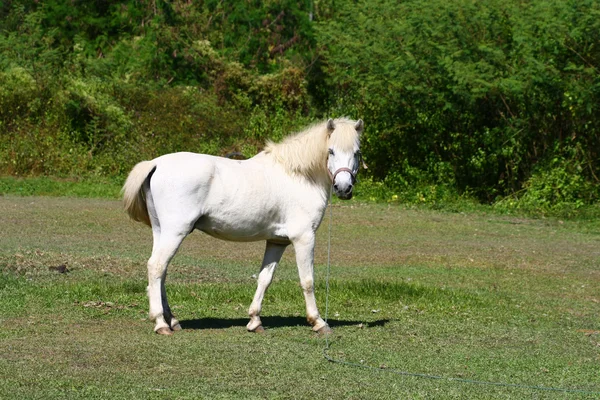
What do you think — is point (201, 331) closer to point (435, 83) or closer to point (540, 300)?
point (540, 300)

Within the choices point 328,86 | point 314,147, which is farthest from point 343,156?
point 328,86

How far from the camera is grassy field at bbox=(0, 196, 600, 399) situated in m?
7.21

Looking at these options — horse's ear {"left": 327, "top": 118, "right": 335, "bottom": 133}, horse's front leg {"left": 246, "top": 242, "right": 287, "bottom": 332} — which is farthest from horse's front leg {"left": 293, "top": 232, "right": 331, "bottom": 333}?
horse's ear {"left": 327, "top": 118, "right": 335, "bottom": 133}

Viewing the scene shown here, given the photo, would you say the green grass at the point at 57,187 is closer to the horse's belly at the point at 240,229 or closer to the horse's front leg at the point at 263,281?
the horse's front leg at the point at 263,281

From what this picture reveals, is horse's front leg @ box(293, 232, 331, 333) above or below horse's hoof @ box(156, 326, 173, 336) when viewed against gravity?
above

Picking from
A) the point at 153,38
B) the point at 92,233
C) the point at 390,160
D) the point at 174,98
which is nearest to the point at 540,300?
the point at 92,233

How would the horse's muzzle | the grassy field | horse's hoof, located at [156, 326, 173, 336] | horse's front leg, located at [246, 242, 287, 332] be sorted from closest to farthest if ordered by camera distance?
the grassy field, horse's hoof, located at [156, 326, 173, 336], the horse's muzzle, horse's front leg, located at [246, 242, 287, 332]

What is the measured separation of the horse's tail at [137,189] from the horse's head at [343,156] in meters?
1.67

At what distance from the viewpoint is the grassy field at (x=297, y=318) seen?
721cm

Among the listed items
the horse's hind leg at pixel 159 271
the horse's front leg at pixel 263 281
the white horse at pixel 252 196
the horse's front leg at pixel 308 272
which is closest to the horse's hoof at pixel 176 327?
the white horse at pixel 252 196

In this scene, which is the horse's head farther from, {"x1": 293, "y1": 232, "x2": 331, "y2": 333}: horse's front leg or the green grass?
the green grass

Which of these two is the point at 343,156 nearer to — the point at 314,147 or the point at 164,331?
the point at 314,147

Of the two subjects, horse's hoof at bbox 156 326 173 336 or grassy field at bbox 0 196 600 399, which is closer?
grassy field at bbox 0 196 600 399

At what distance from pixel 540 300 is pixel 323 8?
2395 cm
